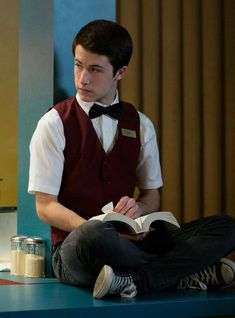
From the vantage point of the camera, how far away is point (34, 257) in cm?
204

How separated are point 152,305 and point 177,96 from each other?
136 cm

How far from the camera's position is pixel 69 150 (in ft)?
6.03

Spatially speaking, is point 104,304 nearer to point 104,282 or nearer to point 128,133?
point 104,282

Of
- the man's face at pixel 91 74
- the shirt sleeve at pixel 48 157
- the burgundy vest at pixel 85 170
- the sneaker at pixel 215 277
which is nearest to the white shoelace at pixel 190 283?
the sneaker at pixel 215 277

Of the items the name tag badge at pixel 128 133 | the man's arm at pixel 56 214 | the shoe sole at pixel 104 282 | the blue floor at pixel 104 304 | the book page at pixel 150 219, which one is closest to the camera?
the blue floor at pixel 104 304

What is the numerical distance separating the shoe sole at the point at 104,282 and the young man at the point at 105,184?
7 centimetres

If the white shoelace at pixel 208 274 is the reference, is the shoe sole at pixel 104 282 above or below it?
above

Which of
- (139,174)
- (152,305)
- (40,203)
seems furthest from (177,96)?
(152,305)

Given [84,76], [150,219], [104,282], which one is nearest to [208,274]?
[150,219]

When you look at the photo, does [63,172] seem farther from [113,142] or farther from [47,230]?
[47,230]

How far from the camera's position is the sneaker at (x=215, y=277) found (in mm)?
1741

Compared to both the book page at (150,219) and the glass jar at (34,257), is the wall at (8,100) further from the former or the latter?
the book page at (150,219)

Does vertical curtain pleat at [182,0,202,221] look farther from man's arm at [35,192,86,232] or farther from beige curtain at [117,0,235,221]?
man's arm at [35,192,86,232]

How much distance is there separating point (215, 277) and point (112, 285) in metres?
0.41
